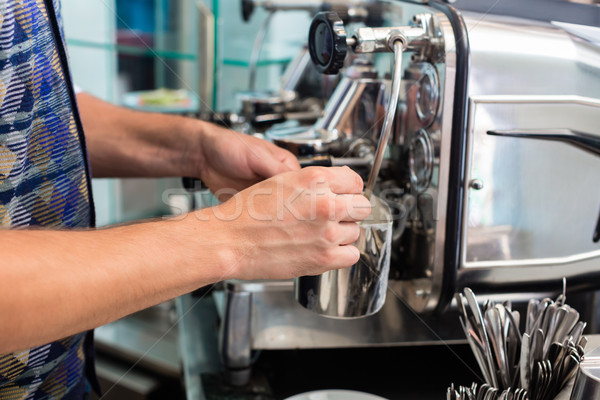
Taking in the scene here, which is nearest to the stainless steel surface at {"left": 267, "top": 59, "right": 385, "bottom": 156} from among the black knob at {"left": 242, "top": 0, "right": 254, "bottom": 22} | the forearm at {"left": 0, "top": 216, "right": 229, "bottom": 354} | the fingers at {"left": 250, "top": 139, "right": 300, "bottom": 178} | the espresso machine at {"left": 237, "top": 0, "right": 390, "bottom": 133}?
the fingers at {"left": 250, "top": 139, "right": 300, "bottom": 178}

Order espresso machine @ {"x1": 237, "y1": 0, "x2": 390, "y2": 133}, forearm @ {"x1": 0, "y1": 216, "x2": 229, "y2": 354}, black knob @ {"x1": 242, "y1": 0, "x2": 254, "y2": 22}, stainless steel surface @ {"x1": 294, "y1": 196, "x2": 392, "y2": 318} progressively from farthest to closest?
black knob @ {"x1": 242, "y1": 0, "x2": 254, "y2": 22} → espresso machine @ {"x1": 237, "y1": 0, "x2": 390, "y2": 133} → stainless steel surface @ {"x1": 294, "y1": 196, "x2": 392, "y2": 318} → forearm @ {"x1": 0, "y1": 216, "x2": 229, "y2": 354}

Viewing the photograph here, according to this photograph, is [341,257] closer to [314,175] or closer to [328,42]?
[314,175]

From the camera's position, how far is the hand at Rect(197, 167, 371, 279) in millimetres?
446

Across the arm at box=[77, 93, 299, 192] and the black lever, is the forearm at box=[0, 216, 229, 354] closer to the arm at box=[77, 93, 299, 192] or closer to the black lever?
the arm at box=[77, 93, 299, 192]

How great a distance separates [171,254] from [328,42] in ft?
0.89

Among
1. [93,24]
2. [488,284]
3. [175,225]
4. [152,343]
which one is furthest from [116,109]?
[93,24]

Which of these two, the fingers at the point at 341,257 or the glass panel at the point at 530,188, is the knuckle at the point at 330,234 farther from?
the glass panel at the point at 530,188

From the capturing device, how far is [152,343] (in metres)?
1.27

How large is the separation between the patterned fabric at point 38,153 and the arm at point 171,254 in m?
0.17

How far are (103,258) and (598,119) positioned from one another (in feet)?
1.53

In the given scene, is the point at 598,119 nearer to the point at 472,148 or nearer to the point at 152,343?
the point at 472,148

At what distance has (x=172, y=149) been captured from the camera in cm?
72

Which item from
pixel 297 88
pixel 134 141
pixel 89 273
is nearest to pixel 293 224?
pixel 89 273

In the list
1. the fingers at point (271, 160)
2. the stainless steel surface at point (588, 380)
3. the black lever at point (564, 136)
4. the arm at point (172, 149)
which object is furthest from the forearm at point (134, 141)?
the stainless steel surface at point (588, 380)
